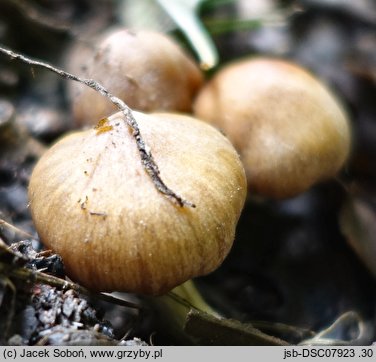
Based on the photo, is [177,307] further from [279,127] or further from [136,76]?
[136,76]

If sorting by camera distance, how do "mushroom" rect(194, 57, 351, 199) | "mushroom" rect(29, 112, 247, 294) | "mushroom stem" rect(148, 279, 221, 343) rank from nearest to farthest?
"mushroom" rect(29, 112, 247, 294) → "mushroom stem" rect(148, 279, 221, 343) → "mushroom" rect(194, 57, 351, 199)

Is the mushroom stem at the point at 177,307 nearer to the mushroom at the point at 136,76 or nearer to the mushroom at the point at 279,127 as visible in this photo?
the mushroom at the point at 279,127

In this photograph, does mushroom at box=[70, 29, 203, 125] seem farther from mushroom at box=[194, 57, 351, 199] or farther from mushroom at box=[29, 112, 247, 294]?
mushroom at box=[29, 112, 247, 294]

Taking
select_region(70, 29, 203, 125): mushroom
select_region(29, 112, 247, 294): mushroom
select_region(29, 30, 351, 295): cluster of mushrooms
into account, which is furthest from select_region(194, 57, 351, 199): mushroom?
select_region(29, 112, 247, 294): mushroom

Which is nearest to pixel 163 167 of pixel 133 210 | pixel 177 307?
pixel 133 210

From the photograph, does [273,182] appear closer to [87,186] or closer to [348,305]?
[348,305]

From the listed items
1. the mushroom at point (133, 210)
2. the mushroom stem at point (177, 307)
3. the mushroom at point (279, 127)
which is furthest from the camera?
the mushroom at point (279, 127)

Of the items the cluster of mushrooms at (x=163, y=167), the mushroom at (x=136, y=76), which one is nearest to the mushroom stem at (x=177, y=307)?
the cluster of mushrooms at (x=163, y=167)
